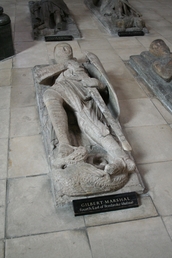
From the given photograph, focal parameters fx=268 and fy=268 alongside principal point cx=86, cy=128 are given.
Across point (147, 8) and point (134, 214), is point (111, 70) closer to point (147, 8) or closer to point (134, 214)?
point (134, 214)

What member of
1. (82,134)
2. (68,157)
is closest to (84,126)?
(82,134)

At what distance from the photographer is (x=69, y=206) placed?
2438 mm

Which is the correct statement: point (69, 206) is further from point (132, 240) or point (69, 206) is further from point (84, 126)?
point (84, 126)

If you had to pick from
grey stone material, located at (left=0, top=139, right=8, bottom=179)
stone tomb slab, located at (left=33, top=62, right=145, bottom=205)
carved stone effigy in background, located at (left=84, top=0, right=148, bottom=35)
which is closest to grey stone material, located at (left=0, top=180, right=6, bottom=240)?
grey stone material, located at (left=0, top=139, right=8, bottom=179)

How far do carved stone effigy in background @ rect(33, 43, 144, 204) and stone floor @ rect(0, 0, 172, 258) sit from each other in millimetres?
195

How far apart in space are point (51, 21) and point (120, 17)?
1.60 meters

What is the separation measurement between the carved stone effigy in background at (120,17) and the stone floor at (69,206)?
163cm

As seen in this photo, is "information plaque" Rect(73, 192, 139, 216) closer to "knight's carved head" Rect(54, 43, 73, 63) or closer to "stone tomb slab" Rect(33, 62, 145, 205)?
"stone tomb slab" Rect(33, 62, 145, 205)

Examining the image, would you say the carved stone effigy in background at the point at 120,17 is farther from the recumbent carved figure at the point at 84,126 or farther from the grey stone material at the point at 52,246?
the grey stone material at the point at 52,246

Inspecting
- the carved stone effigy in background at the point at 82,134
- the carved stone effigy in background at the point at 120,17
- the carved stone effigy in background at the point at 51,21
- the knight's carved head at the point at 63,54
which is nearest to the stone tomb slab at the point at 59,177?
the carved stone effigy in background at the point at 82,134

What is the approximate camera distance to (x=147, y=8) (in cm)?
820

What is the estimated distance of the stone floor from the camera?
2.18m

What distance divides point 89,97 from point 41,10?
12.6ft

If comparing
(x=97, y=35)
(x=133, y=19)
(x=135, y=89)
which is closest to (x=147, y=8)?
(x=133, y=19)
